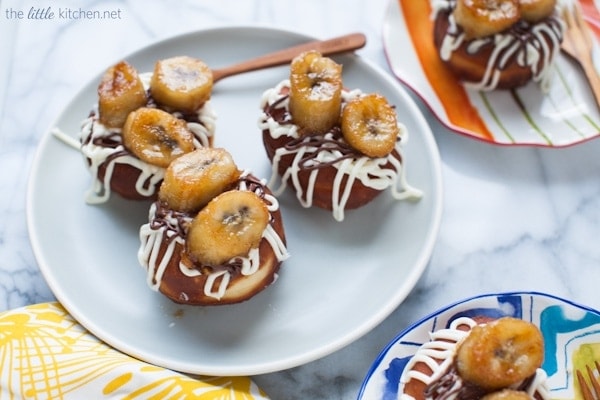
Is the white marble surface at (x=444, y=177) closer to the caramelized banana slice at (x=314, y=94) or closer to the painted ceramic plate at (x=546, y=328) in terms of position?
the painted ceramic plate at (x=546, y=328)

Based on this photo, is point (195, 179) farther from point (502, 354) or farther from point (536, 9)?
point (536, 9)

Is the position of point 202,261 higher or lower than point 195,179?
lower

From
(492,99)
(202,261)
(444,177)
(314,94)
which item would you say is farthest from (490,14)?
(202,261)

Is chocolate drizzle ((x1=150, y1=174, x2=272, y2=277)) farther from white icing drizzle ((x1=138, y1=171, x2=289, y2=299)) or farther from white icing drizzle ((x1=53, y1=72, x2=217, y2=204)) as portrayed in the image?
white icing drizzle ((x1=53, y1=72, x2=217, y2=204))

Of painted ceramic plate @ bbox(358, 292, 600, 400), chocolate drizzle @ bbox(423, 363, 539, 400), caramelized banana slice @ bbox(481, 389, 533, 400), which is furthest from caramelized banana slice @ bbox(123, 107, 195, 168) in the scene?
caramelized banana slice @ bbox(481, 389, 533, 400)

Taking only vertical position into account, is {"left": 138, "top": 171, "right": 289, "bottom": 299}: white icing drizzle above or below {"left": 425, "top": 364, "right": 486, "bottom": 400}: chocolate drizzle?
above

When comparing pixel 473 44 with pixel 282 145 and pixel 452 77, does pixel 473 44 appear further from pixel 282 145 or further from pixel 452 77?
pixel 282 145
